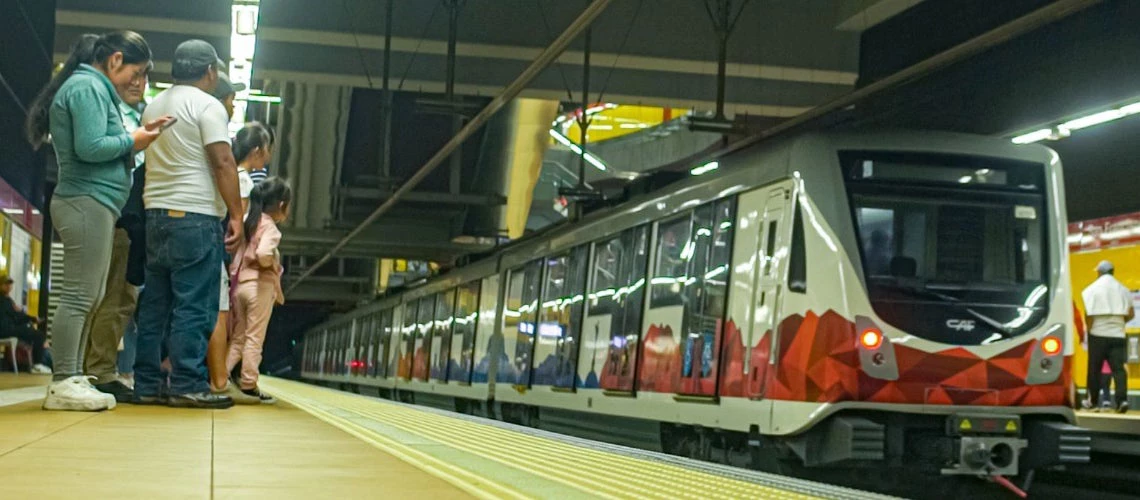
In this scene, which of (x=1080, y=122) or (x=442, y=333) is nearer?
(x=1080, y=122)

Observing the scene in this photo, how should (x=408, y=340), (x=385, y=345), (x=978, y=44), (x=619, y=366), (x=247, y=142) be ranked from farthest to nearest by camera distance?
(x=385, y=345)
(x=408, y=340)
(x=619, y=366)
(x=978, y=44)
(x=247, y=142)

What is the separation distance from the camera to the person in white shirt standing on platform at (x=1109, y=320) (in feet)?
52.5

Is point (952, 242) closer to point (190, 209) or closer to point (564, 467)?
point (190, 209)

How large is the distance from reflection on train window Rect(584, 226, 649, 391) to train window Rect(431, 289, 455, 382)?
8.38 meters

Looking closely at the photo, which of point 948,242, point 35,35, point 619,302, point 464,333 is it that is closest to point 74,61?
point 948,242

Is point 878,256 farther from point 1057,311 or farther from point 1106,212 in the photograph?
point 1106,212

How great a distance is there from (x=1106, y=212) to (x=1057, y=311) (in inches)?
415

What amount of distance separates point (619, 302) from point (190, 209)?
20.2ft

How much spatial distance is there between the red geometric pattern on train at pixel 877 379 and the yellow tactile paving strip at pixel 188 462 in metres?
4.12

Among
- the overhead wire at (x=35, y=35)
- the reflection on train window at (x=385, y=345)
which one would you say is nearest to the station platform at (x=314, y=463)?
the overhead wire at (x=35, y=35)

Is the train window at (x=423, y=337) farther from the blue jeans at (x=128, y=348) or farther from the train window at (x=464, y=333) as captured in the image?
the blue jeans at (x=128, y=348)

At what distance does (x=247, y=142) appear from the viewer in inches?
347

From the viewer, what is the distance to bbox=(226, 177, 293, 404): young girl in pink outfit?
952 centimetres

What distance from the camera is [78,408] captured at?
248 inches
